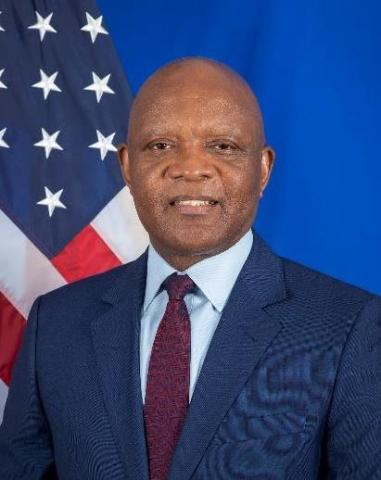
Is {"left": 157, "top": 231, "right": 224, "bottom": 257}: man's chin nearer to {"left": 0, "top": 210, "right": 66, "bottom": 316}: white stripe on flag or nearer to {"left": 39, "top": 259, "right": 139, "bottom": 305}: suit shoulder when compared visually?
{"left": 39, "top": 259, "right": 139, "bottom": 305}: suit shoulder

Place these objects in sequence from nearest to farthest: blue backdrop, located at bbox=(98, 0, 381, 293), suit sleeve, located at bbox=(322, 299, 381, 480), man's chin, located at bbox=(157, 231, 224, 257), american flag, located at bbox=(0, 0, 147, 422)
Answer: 1. suit sleeve, located at bbox=(322, 299, 381, 480)
2. man's chin, located at bbox=(157, 231, 224, 257)
3. blue backdrop, located at bbox=(98, 0, 381, 293)
4. american flag, located at bbox=(0, 0, 147, 422)

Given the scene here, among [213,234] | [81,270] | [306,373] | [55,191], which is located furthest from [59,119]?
[306,373]

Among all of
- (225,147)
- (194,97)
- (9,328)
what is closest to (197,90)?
(194,97)

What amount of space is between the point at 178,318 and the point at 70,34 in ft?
4.33

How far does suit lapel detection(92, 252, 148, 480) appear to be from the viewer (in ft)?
5.23

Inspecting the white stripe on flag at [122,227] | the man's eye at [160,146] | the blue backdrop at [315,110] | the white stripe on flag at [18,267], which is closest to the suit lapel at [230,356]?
the man's eye at [160,146]

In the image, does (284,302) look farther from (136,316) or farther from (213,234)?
(136,316)

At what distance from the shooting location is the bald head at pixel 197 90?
68.2 inches

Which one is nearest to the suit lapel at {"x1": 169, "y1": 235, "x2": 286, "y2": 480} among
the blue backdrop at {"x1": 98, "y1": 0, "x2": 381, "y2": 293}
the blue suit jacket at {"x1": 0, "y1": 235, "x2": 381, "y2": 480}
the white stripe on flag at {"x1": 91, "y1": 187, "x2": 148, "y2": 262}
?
the blue suit jacket at {"x1": 0, "y1": 235, "x2": 381, "y2": 480}

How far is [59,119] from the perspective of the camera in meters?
2.53

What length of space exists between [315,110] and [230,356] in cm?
113

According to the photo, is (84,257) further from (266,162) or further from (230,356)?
(230,356)

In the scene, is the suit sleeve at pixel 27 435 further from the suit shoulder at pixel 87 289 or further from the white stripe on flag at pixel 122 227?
the white stripe on flag at pixel 122 227

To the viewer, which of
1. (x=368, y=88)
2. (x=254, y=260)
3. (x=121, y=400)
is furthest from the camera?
(x=368, y=88)
